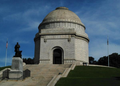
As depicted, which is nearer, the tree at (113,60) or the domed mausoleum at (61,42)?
the domed mausoleum at (61,42)

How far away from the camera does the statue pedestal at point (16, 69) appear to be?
70.5 ft

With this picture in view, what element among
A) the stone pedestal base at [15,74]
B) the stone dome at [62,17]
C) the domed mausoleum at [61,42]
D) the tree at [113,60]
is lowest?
the stone pedestal base at [15,74]

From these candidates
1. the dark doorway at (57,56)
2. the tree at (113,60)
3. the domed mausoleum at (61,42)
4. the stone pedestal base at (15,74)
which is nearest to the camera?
the stone pedestal base at (15,74)

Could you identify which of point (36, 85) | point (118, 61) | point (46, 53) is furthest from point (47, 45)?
point (118, 61)

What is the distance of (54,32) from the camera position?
4122cm

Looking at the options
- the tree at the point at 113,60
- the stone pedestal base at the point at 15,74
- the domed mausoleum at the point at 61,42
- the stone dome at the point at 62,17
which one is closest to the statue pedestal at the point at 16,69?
the stone pedestal base at the point at 15,74

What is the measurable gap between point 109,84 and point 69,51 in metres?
22.3

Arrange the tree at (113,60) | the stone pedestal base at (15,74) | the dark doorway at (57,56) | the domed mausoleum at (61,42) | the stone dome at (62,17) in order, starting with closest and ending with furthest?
the stone pedestal base at (15,74) < the domed mausoleum at (61,42) < the dark doorway at (57,56) < the stone dome at (62,17) < the tree at (113,60)

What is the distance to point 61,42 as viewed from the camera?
40.3 metres

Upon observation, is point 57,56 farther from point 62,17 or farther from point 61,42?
point 62,17

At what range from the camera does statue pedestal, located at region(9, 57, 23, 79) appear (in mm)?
21500

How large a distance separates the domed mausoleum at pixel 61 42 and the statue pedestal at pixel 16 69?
17470 millimetres

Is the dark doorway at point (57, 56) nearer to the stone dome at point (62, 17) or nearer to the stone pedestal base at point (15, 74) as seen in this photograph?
the stone dome at point (62, 17)

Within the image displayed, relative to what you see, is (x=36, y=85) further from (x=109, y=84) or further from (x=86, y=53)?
(x=86, y=53)
